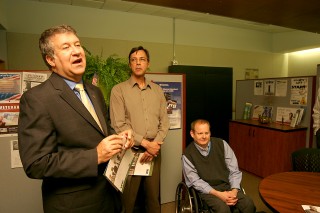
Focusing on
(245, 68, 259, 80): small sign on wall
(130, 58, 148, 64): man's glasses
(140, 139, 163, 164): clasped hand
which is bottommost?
(140, 139, 163, 164): clasped hand

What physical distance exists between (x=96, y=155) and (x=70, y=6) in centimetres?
376

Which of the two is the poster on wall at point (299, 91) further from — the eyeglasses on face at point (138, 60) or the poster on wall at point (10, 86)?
the poster on wall at point (10, 86)

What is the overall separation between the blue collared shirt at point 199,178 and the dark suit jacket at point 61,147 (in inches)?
38.1

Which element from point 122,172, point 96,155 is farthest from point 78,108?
point 122,172

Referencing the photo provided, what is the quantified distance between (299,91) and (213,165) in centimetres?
226

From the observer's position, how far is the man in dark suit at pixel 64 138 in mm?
967

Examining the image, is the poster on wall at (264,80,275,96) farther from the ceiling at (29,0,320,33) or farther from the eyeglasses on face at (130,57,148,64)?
the eyeglasses on face at (130,57,148,64)

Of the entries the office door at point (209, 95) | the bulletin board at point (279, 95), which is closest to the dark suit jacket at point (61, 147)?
the bulletin board at point (279, 95)

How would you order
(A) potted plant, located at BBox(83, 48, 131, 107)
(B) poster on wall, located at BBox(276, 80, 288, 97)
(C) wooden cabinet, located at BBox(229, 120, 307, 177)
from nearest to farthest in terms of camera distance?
(A) potted plant, located at BBox(83, 48, 131, 107), (C) wooden cabinet, located at BBox(229, 120, 307, 177), (B) poster on wall, located at BBox(276, 80, 288, 97)

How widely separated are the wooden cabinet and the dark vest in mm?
1658

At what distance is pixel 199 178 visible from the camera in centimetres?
202

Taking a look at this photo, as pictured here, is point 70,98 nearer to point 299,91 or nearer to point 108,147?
point 108,147

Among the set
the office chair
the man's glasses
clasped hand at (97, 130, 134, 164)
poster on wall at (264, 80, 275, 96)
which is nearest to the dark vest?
the office chair

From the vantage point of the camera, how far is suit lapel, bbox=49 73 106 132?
1.07 metres
